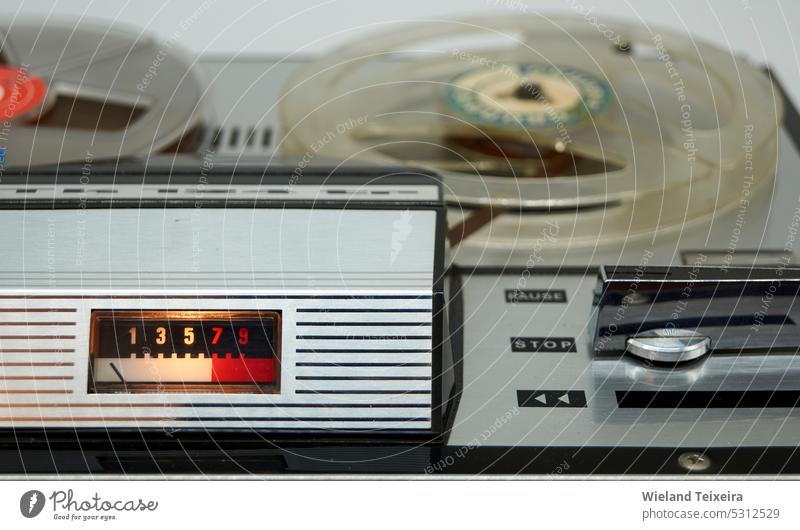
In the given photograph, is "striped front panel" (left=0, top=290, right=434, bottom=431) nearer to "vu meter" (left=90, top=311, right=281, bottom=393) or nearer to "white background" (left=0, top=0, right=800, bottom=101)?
"vu meter" (left=90, top=311, right=281, bottom=393)

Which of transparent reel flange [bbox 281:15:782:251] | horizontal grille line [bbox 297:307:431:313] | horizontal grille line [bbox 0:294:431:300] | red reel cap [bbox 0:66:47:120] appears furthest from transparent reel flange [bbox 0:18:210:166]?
horizontal grille line [bbox 297:307:431:313]

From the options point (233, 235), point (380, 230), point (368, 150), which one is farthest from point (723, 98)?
point (233, 235)

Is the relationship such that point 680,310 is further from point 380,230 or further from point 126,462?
point 126,462

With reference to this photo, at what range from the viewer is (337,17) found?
2.45 m

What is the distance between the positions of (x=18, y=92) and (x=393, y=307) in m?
0.67

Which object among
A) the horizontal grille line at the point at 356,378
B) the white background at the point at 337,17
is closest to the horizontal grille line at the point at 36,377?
the horizontal grille line at the point at 356,378

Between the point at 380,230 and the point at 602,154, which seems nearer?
the point at 380,230

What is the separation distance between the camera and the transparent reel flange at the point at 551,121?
140 centimetres

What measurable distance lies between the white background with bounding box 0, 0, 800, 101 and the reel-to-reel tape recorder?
0.81 meters

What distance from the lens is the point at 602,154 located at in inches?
59.2

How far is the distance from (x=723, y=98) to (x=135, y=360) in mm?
868
